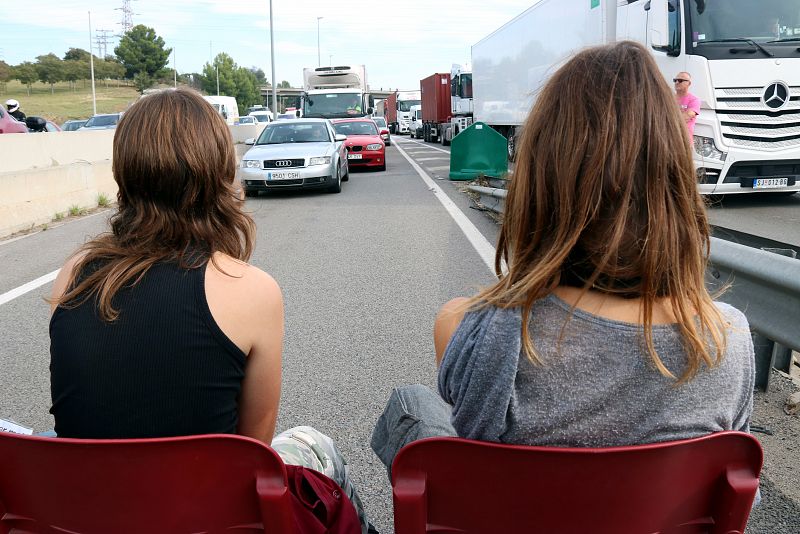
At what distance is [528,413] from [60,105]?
299 feet

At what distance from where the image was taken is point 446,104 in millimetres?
39750

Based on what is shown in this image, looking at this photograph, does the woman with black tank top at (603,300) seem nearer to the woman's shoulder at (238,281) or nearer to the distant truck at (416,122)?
the woman's shoulder at (238,281)

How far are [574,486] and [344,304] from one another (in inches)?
201

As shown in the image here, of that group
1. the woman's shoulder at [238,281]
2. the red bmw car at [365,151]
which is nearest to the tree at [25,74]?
the red bmw car at [365,151]

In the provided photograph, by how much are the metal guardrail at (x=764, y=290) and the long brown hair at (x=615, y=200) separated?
1526 millimetres

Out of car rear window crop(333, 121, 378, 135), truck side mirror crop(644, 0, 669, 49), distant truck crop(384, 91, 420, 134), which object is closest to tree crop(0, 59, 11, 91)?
distant truck crop(384, 91, 420, 134)

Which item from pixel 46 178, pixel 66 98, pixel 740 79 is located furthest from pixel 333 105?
pixel 66 98

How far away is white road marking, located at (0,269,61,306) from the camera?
6727 mm

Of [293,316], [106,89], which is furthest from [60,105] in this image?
[293,316]

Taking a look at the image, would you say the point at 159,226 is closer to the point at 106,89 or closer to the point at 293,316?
the point at 293,316

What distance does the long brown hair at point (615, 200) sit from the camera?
4.97 feet

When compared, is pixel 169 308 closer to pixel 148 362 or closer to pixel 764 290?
pixel 148 362

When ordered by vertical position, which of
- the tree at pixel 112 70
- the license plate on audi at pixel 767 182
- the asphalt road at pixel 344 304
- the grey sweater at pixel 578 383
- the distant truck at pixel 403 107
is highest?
the tree at pixel 112 70

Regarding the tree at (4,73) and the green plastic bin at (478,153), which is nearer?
the green plastic bin at (478,153)
